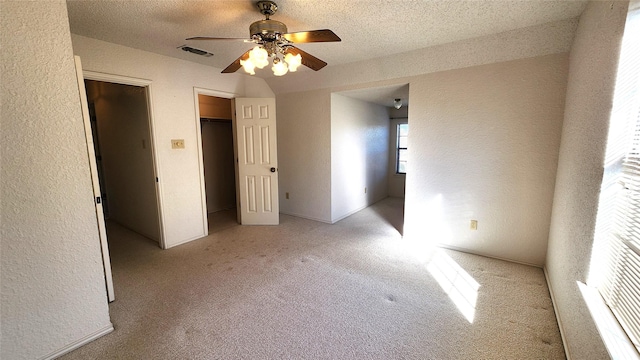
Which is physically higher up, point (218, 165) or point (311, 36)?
point (311, 36)

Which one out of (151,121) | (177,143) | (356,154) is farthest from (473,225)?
(151,121)

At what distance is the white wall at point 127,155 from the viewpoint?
130 inches

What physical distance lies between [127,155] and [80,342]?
2699mm

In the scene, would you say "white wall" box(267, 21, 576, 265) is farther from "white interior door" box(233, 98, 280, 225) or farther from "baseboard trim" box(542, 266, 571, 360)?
"white interior door" box(233, 98, 280, 225)

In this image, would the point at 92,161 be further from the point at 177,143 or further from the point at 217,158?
the point at 217,158

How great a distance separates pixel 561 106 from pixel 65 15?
3967 mm

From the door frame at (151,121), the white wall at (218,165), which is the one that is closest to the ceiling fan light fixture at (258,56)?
the door frame at (151,121)

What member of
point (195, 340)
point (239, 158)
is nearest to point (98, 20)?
point (239, 158)

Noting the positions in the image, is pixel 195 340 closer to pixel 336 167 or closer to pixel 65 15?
pixel 65 15

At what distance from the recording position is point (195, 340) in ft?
5.79

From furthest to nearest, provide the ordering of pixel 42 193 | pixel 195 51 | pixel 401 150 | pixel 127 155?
pixel 401 150
pixel 127 155
pixel 195 51
pixel 42 193

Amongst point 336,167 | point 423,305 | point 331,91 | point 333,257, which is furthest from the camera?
point 336,167

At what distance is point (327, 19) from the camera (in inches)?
87.5

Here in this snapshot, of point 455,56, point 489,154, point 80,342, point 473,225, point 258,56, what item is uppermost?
point 455,56
